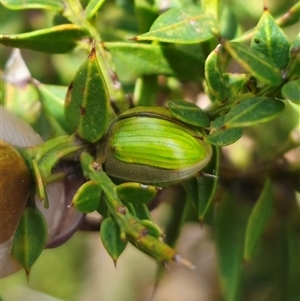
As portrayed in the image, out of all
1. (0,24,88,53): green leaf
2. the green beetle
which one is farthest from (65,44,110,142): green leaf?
(0,24,88,53): green leaf

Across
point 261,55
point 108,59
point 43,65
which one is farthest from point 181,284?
point 261,55

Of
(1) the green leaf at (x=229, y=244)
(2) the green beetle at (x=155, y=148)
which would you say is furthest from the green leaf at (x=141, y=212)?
(1) the green leaf at (x=229, y=244)

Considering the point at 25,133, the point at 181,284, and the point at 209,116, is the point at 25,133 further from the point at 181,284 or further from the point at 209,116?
the point at 181,284

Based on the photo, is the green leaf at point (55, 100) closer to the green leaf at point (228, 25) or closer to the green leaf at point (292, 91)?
the green leaf at point (228, 25)

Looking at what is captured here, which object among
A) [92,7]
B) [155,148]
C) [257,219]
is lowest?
[257,219]

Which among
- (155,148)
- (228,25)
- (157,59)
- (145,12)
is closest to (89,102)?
(155,148)

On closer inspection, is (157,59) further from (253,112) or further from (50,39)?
(253,112)

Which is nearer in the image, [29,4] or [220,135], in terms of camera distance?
[220,135]
